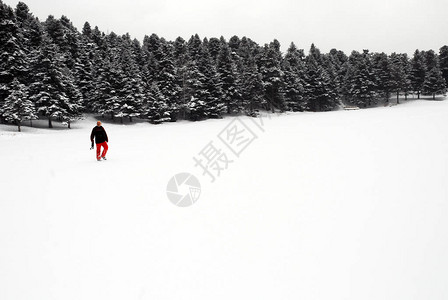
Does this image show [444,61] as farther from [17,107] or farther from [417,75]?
[17,107]

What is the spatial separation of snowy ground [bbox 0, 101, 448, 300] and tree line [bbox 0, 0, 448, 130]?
82.8ft

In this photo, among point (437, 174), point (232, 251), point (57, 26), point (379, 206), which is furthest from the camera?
point (57, 26)

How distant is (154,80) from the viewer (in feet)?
144

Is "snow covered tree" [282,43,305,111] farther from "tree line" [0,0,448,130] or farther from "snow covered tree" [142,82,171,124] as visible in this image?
"snow covered tree" [142,82,171,124]

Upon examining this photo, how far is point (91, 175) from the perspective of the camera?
8.98 metres

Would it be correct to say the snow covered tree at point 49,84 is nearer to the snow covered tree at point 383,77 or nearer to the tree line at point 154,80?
the tree line at point 154,80

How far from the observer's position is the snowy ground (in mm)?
3717

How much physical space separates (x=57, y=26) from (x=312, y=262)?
180 feet

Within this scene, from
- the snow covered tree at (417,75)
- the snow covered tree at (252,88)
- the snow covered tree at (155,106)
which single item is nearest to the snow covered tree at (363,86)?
the snow covered tree at (417,75)

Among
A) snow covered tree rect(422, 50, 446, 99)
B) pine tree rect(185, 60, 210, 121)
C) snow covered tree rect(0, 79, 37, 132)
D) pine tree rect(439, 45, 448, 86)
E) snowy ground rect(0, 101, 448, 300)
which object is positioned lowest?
snowy ground rect(0, 101, 448, 300)

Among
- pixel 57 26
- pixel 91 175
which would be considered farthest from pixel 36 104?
pixel 91 175

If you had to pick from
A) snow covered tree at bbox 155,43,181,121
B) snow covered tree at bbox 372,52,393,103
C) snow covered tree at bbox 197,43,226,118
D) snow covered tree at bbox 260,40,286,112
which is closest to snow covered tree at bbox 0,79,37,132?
snow covered tree at bbox 155,43,181,121

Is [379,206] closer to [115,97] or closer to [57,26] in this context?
[115,97]

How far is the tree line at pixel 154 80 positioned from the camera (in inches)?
1170
